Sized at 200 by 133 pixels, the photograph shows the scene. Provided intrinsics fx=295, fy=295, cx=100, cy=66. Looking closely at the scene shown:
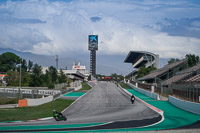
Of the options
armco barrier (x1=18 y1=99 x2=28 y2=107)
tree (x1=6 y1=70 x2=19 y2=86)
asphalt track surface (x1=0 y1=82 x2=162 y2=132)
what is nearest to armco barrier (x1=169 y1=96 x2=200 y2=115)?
asphalt track surface (x1=0 y1=82 x2=162 y2=132)

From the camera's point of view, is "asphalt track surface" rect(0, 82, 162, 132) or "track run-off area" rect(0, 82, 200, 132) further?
"asphalt track surface" rect(0, 82, 162, 132)

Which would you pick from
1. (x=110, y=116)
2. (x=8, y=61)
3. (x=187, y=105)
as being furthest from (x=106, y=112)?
(x=8, y=61)

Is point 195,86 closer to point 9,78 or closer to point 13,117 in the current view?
point 13,117

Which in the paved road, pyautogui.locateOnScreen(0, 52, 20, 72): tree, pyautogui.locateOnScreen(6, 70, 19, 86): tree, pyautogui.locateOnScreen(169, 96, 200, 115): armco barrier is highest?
pyautogui.locateOnScreen(0, 52, 20, 72): tree

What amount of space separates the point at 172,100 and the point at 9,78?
63.4 meters

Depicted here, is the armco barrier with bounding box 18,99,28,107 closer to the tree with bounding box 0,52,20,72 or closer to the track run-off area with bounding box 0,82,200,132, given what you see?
the track run-off area with bounding box 0,82,200,132

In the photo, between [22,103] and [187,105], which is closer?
[187,105]

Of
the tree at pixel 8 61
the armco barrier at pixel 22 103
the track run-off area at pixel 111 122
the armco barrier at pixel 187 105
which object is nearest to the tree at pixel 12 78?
the armco barrier at pixel 22 103

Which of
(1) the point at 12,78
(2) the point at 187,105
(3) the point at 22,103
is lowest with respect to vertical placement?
(3) the point at 22,103

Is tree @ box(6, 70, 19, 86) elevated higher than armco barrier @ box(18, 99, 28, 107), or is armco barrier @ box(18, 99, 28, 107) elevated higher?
tree @ box(6, 70, 19, 86)

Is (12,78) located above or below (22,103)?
above

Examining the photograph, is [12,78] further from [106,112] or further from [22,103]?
[106,112]

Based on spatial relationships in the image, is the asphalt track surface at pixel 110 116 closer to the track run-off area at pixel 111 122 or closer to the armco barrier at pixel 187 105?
the track run-off area at pixel 111 122

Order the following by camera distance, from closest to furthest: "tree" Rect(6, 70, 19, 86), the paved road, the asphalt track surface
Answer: the asphalt track surface
the paved road
"tree" Rect(6, 70, 19, 86)
